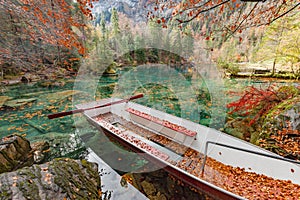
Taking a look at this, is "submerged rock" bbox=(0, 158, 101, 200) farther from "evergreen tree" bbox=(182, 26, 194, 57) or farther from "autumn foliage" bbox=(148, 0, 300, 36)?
"evergreen tree" bbox=(182, 26, 194, 57)

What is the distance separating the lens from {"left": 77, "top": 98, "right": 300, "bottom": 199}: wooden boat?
2039mm

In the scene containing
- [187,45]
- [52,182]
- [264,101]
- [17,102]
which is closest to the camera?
[52,182]

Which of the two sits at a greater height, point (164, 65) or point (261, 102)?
point (164, 65)

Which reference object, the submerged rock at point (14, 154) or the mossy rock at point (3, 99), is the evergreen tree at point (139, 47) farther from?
the submerged rock at point (14, 154)

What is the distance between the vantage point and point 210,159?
9.54 feet

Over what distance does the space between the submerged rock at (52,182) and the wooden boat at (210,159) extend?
92cm

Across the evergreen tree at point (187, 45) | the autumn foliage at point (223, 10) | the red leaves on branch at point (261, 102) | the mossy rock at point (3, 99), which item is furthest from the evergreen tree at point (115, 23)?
the red leaves on branch at point (261, 102)

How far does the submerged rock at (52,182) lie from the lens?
1649mm

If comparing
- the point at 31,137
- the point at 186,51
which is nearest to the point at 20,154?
the point at 31,137

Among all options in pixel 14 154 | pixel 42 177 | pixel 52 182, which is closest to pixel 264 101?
pixel 52 182

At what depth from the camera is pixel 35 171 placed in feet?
6.36

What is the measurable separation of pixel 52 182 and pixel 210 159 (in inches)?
106

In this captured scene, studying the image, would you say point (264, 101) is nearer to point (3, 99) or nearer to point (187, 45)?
point (187, 45)

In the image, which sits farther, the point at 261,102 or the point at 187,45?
the point at 187,45
